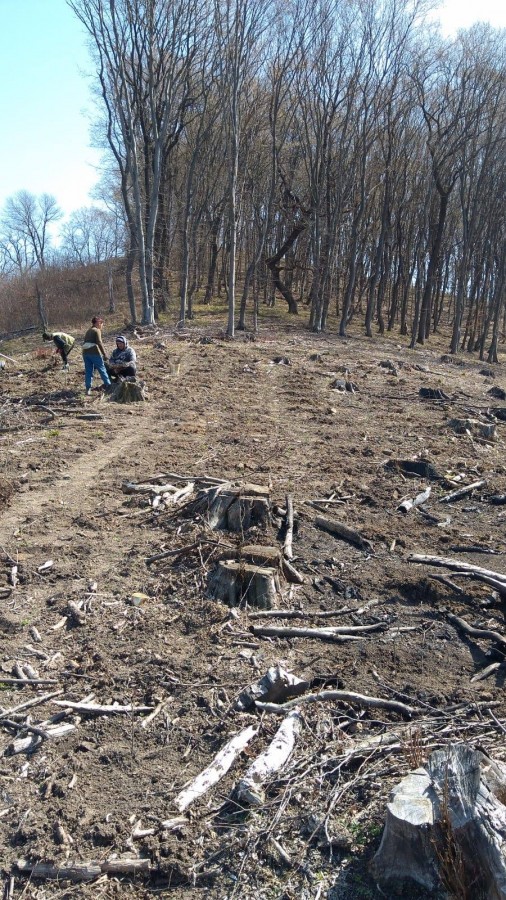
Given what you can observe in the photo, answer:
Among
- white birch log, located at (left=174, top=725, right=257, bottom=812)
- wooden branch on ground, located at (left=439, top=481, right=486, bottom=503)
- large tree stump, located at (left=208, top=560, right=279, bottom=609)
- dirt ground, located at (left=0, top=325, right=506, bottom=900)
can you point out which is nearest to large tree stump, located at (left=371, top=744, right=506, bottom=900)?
dirt ground, located at (left=0, top=325, right=506, bottom=900)

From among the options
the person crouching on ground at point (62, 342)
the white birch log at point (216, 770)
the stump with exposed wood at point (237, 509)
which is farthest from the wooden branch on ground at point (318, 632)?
the person crouching on ground at point (62, 342)

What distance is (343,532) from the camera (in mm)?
6906

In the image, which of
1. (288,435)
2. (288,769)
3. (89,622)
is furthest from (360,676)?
(288,435)

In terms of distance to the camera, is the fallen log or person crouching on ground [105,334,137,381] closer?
the fallen log

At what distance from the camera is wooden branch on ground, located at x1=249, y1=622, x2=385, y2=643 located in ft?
16.7

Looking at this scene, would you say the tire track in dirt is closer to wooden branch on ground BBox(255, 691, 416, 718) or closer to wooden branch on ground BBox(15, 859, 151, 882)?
wooden branch on ground BBox(255, 691, 416, 718)

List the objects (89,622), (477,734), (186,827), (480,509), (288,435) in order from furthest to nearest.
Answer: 1. (288,435)
2. (480,509)
3. (89,622)
4. (477,734)
5. (186,827)

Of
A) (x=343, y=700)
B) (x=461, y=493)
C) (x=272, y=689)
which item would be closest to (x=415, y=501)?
(x=461, y=493)

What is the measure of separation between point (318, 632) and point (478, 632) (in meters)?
1.17

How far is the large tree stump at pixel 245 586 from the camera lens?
5531 mm

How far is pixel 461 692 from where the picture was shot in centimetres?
452

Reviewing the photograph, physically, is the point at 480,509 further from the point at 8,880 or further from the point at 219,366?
the point at 219,366

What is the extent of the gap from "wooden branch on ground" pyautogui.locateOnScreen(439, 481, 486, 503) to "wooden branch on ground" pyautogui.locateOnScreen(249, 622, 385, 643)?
3407 mm

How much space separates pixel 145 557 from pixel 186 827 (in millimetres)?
3076
